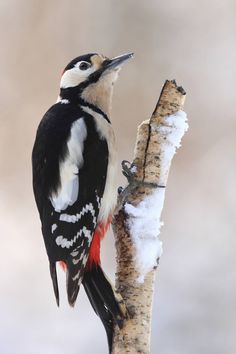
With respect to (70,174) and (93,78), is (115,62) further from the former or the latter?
(70,174)

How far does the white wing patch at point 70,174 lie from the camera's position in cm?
195

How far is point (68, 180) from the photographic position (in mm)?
1954

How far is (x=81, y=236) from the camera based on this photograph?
1908 millimetres

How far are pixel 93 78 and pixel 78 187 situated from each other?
0.41 m

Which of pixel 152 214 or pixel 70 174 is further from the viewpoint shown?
pixel 70 174

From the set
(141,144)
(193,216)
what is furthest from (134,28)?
(141,144)

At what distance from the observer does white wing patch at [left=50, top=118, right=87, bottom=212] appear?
6.40ft

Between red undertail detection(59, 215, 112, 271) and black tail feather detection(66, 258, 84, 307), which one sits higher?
red undertail detection(59, 215, 112, 271)

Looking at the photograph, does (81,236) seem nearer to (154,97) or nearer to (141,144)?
(141,144)

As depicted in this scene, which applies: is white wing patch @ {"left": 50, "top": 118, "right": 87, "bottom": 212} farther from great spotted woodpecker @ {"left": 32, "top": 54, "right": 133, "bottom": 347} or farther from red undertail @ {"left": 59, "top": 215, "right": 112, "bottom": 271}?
red undertail @ {"left": 59, "top": 215, "right": 112, "bottom": 271}

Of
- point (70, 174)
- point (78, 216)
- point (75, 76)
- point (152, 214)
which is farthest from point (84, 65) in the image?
point (152, 214)

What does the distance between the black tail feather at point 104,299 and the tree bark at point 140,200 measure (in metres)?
0.02

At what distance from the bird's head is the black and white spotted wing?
152 millimetres

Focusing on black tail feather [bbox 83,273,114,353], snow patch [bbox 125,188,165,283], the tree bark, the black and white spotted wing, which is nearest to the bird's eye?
the black and white spotted wing
